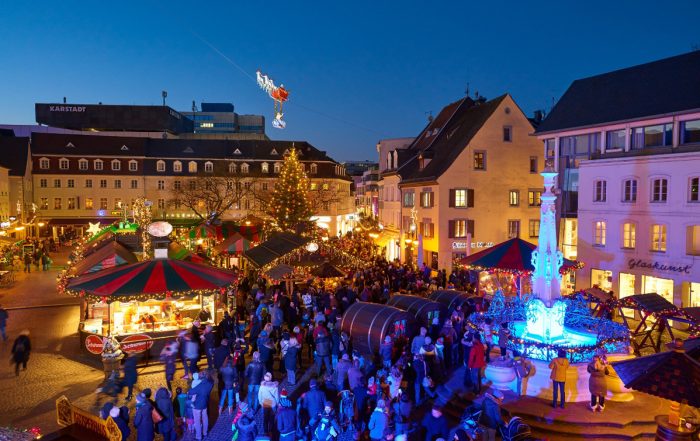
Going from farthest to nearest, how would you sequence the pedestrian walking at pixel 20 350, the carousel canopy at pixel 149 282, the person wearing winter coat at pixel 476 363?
the carousel canopy at pixel 149 282, the pedestrian walking at pixel 20 350, the person wearing winter coat at pixel 476 363

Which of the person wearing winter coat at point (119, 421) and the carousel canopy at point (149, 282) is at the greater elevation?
the carousel canopy at point (149, 282)

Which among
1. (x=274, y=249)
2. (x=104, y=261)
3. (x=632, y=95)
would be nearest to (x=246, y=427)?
(x=104, y=261)

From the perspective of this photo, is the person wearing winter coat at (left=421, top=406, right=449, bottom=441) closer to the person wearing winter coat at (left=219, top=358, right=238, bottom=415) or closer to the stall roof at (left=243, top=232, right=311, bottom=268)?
the person wearing winter coat at (left=219, top=358, right=238, bottom=415)

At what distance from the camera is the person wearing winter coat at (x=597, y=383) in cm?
1142

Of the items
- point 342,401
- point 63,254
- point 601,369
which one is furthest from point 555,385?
point 63,254

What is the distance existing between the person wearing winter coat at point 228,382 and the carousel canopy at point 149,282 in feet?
15.4

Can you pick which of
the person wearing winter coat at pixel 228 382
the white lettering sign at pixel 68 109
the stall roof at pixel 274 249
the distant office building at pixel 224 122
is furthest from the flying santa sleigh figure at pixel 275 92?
the distant office building at pixel 224 122

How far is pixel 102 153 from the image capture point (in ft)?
195

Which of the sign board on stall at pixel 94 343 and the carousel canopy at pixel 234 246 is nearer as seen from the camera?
the sign board on stall at pixel 94 343

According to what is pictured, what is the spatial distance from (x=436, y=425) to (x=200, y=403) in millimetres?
4787

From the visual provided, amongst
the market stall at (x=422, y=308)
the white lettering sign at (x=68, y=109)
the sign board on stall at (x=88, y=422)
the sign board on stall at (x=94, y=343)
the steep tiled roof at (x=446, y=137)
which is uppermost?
the white lettering sign at (x=68, y=109)

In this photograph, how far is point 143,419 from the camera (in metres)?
9.48

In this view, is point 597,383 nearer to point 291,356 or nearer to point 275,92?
point 291,356

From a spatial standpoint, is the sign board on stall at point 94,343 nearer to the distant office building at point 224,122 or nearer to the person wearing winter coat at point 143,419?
the person wearing winter coat at point 143,419
